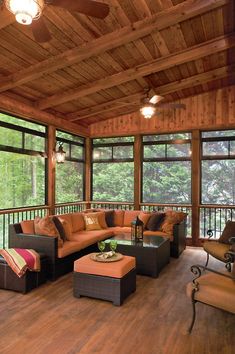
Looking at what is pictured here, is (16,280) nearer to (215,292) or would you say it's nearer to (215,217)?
(215,292)

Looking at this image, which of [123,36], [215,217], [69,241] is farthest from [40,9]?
[215,217]

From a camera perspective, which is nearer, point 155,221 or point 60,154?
point 155,221

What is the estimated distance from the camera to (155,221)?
5562 mm

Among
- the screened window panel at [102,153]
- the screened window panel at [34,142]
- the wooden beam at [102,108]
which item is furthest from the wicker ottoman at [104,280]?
the screened window panel at [102,153]

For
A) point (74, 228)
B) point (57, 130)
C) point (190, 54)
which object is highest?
point (190, 54)

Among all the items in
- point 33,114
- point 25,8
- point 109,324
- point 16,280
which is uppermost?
point 33,114

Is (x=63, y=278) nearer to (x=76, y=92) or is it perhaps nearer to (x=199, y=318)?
(x=199, y=318)

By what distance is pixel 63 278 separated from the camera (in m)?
4.19

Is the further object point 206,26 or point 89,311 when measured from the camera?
point 206,26

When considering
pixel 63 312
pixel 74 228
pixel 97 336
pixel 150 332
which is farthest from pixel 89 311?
pixel 74 228

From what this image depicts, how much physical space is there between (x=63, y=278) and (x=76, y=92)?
3.48 meters

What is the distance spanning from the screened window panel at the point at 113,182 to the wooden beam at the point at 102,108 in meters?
1.55

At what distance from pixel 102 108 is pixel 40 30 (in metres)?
4.17

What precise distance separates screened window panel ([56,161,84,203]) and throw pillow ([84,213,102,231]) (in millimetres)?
1119
